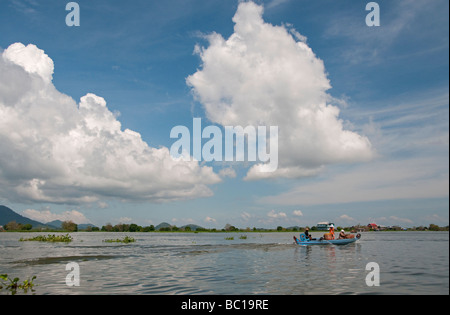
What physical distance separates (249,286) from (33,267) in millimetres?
21726

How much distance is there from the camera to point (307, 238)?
53.8 metres

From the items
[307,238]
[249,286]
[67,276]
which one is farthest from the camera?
[307,238]

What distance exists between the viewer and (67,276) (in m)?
23.9
